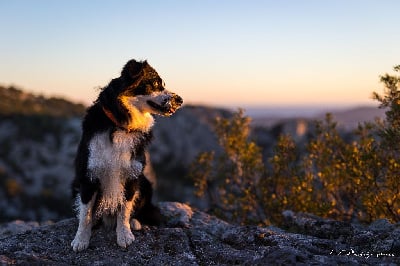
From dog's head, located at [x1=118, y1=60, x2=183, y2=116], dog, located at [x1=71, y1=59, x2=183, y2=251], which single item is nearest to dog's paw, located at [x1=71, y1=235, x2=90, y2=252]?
dog, located at [x1=71, y1=59, x2=183, y2=251]

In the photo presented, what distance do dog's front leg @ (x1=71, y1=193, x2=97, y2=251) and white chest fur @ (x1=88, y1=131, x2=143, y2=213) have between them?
18 cm

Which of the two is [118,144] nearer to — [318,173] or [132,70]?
[132,70]

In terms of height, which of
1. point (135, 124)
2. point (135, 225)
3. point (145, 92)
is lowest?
point (135, 225)

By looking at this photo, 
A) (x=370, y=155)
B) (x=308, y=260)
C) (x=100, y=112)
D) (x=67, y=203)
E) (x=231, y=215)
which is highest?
(x=100, y=112)

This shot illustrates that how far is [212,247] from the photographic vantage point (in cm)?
601

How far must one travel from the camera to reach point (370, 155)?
8219 millimetres

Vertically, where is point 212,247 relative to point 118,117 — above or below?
below

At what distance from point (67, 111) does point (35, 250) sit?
114ft

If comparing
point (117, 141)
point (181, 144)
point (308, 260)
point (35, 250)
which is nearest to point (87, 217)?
point (35, 250)

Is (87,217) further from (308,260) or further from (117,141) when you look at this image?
(308,260)

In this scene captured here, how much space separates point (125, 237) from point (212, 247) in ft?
3.62

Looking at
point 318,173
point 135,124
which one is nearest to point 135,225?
point 135,124

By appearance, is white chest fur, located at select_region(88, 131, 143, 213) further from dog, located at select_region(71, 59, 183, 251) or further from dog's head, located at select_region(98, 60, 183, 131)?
dog's head, located at select_region(98, 60, 183, 131)

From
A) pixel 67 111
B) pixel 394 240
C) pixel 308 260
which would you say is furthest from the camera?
pixel 67 111
